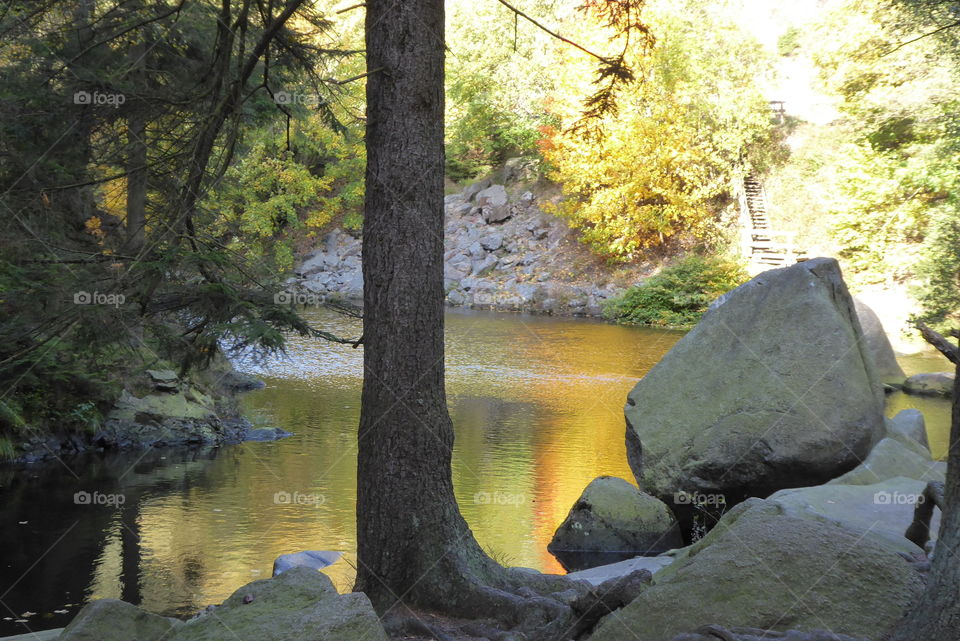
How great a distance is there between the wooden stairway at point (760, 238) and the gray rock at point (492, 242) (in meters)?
8.18

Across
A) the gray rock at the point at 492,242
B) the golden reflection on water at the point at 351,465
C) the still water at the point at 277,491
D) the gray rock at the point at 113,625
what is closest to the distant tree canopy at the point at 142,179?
the still water at the point at 277,491

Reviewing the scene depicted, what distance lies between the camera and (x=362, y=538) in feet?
15.9

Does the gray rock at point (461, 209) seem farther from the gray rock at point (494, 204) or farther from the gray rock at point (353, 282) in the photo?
the gray rock at point (353, 282)

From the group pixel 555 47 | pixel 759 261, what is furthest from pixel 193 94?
pixel 555 47

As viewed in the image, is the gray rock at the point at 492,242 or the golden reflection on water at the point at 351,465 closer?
the golden reflection on water at the point at 351,465

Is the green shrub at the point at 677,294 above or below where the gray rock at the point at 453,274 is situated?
below

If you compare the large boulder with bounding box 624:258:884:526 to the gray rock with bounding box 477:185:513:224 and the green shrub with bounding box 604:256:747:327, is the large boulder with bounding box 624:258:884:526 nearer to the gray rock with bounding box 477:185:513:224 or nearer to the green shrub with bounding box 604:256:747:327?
the green shrub with bounding box 604:256:747:327

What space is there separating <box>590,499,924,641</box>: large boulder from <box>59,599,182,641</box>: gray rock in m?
1.99

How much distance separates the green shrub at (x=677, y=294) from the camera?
24047 mm

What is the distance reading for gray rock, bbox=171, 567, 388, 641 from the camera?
3234 millimetres

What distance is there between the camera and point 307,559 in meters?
7.30

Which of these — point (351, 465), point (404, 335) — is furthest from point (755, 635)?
point (351, 465)

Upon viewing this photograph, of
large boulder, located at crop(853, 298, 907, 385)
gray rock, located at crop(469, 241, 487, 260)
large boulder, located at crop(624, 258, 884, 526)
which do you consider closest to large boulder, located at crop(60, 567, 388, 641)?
large boulder, located at crop(624, 258, 884, 526)

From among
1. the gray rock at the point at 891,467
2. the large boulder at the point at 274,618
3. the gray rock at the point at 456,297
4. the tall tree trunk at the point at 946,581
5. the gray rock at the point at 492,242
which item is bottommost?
the gray rock at the point at 891,467
